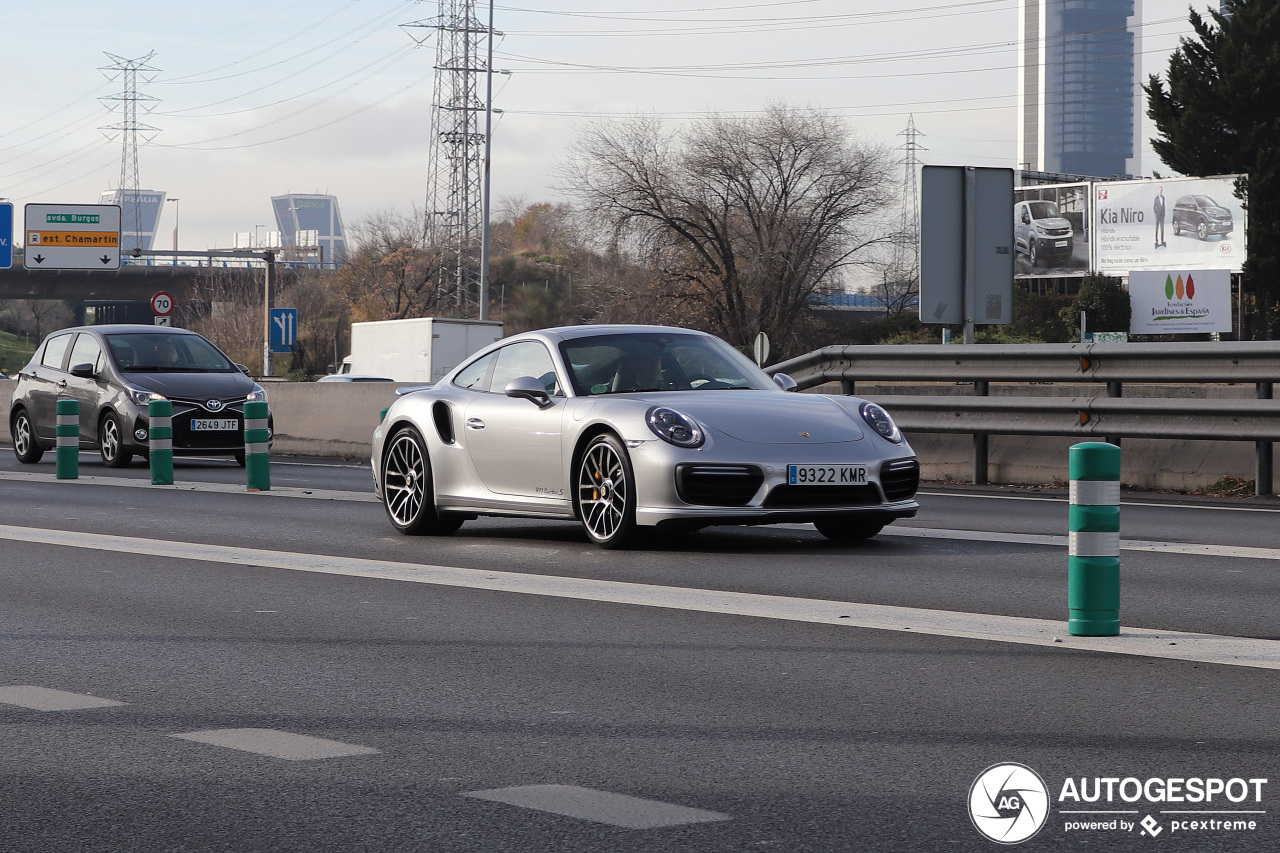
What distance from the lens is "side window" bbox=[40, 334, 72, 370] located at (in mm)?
21000

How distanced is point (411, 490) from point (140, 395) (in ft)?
30.0

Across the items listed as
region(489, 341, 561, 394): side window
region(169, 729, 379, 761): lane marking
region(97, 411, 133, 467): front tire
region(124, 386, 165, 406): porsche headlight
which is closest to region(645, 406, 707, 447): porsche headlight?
region(489, 341, 561, 394): side window

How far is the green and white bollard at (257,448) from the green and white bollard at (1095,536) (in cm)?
949

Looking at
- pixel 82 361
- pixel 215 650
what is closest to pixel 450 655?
pixel 215 650

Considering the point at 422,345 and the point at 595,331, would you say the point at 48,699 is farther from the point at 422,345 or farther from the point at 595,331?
the point at 422,345

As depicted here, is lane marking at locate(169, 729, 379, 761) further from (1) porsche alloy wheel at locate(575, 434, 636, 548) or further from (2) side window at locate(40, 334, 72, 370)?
(2) side window at locate(40, 334, 72, 370)

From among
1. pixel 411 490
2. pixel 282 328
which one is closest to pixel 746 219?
pixel 282 328

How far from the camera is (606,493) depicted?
9672mm

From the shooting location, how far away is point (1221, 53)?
212ft

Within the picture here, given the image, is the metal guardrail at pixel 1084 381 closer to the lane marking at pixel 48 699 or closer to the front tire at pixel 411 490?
the front tire at pixel 411 490

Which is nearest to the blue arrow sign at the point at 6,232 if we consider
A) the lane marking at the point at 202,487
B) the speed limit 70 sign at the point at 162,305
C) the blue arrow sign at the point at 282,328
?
the blue arrow sign at the point at 282,328

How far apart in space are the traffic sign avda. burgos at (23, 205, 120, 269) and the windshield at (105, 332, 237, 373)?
2942cm

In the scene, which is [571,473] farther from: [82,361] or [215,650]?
[82,361]

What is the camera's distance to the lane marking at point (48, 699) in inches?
211
